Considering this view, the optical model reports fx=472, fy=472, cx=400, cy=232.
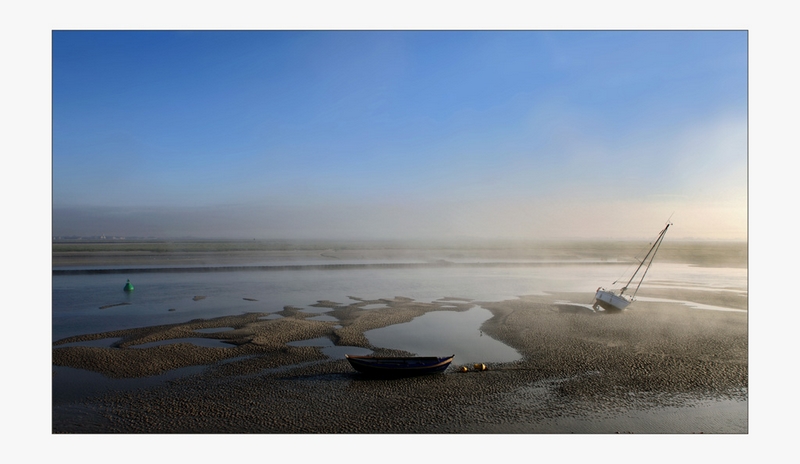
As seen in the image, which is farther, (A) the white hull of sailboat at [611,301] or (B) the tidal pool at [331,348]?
(A) the white hull of sailboat at [611,301]

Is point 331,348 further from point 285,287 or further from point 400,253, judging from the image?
point 400,253

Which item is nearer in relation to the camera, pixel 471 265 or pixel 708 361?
pixel 708 361

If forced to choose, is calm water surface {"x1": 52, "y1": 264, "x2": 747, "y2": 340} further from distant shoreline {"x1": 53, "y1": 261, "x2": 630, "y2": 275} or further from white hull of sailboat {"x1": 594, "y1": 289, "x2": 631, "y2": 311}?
white hull of sailboat {"x1": 594, "y1": 289, "x2": 631, "y2": 311}

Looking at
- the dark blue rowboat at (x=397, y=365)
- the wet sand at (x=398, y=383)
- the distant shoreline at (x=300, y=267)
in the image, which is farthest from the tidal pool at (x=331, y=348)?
the distant shoreline at (x=300, y=267)

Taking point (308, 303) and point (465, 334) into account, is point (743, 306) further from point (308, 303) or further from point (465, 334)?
point (308, 303)

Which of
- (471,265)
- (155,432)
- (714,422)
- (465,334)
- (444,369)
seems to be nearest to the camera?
(155,432)

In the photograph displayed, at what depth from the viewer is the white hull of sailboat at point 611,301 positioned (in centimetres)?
2694

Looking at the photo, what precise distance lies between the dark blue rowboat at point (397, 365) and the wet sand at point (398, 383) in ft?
0.97

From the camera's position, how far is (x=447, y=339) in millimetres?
21250

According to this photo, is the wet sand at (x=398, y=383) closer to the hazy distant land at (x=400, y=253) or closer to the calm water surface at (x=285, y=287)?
the calm water surface at (x=285, y=287)

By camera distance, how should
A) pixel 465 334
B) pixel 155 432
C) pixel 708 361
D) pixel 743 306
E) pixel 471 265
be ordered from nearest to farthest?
pixel 155 432
pixel 708 361
pixel 465 334
pixel 743 306
pixel 471 265

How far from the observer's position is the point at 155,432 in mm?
12375

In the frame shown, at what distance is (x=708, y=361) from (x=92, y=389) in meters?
21.8

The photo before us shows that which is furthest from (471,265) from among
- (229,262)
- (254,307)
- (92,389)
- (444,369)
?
(92,389)
